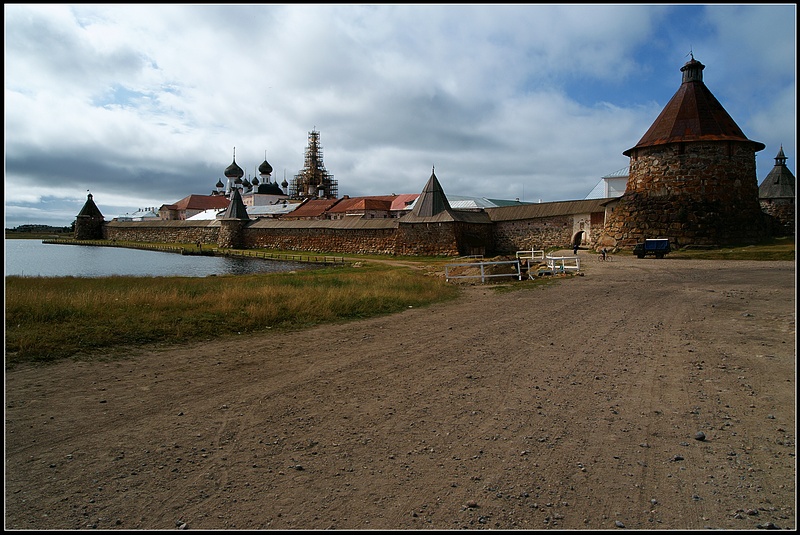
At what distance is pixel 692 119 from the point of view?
26156mm

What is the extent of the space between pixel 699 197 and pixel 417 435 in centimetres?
2672

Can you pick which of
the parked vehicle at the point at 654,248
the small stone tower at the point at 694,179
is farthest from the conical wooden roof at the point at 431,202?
the parked vehicle at the point at 654,248

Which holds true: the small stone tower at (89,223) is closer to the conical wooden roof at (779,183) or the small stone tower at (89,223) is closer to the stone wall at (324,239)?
the stone wall at (324,239)

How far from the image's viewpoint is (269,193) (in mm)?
95125

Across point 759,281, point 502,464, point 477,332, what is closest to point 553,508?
point 502,464

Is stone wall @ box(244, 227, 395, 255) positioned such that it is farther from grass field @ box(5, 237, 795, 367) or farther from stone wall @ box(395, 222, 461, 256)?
grass field @ box(5, 237, 795, 367)

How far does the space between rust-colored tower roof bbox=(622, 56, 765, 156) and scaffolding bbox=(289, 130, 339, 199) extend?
6767cm

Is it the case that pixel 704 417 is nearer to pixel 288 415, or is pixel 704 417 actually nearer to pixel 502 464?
pixel 502 464

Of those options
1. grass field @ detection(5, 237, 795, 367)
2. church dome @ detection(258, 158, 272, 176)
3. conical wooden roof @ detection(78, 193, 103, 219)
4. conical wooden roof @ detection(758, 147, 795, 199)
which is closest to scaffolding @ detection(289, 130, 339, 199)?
church dome @ detection(258, 158, 272, 176)

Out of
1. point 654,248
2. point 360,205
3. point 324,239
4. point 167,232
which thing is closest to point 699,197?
point 654,248

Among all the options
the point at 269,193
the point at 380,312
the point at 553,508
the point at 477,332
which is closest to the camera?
the point at 553,508

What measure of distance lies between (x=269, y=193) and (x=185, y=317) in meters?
90.2

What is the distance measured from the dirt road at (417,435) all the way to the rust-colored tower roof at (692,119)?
72.2 feet

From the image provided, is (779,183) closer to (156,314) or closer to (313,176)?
(156,314)
